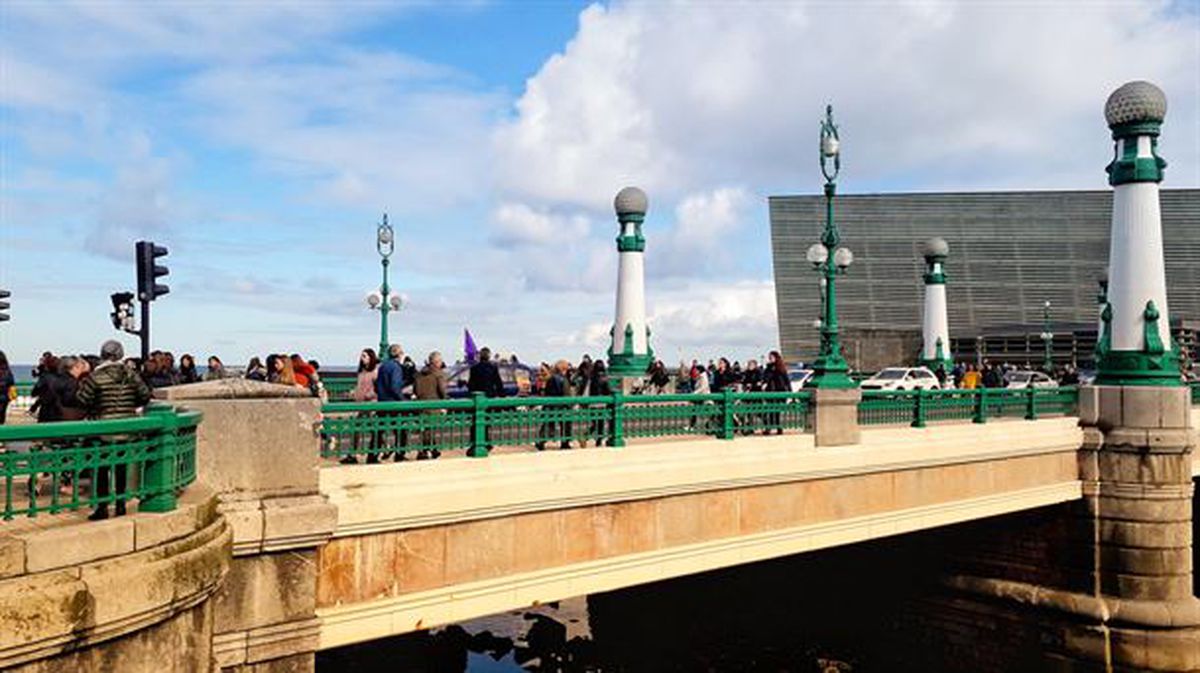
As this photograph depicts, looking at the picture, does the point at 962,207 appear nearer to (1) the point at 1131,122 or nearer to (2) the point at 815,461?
(1) the point at 1131,122

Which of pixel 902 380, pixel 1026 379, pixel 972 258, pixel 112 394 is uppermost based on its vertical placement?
pixel 972 258

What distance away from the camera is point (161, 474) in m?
6.18

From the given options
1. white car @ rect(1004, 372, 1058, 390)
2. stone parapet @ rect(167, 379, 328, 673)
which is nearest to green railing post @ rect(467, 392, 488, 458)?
stone parapet @ rect(167, 379, 328, 673)

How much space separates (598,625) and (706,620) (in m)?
2.46

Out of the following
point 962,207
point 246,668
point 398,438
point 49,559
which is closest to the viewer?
point 49,559

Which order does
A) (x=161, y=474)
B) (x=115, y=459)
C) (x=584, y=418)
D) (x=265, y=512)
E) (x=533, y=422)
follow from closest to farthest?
(x=115, y=459) → (x=161, y=474) → (x=265, y=512) → (x=533, y=422) → (x=584, y=418)

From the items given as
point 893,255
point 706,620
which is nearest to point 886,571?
point 706,620

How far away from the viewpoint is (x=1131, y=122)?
19.0 meters

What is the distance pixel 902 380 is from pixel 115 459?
2409 centimetres

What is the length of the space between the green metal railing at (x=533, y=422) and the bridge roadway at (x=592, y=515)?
0.25m

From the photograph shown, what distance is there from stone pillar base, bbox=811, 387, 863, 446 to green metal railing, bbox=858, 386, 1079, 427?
3.38 ft

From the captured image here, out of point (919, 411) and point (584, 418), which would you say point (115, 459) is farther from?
point (919, 411)


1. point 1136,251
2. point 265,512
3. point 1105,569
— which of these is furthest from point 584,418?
point 1136,251

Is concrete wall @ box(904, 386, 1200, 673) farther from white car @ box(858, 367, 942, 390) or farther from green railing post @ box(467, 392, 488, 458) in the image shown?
green railing post @ box(467, 392, 488, 458)
